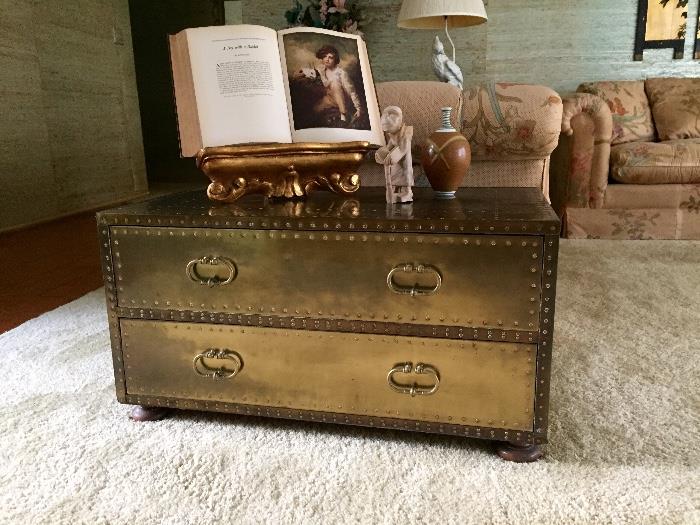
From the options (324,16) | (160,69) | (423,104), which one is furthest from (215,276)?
(160,69)

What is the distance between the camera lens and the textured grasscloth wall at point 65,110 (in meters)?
3.48

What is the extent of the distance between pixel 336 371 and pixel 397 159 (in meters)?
0.45

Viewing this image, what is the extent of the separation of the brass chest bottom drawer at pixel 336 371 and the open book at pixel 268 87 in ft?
1.34

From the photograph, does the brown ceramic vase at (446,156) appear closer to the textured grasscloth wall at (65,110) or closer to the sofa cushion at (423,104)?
the sofa cushion at (423,104)

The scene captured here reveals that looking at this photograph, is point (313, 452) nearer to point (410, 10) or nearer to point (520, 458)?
point (520, 458)

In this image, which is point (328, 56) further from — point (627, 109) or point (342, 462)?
point (627, 109)

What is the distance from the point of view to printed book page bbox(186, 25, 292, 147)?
4.05ft

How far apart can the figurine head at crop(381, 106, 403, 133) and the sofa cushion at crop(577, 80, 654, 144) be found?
2730 mm

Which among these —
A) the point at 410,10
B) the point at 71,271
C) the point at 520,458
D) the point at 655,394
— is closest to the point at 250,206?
the point at 520,458

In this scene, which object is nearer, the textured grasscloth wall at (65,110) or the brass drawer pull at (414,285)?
the brass drawer pull at (414,285)

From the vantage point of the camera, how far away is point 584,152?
9.91 ft

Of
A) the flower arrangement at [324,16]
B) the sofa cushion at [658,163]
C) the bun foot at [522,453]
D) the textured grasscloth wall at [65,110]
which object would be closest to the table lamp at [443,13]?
the sofa cushion at [658,163]

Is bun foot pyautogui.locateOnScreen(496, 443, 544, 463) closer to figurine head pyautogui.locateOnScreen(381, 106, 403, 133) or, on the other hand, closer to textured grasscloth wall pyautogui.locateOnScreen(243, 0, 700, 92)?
figurine head pyautogui.locateOnScreen(381, 106, 403, 133)

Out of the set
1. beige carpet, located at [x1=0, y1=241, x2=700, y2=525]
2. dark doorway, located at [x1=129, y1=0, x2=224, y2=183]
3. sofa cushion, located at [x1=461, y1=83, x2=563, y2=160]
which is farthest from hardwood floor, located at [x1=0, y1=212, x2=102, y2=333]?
dark doorway, located at [x1=129, y1=0, x2=224, y2=183]
